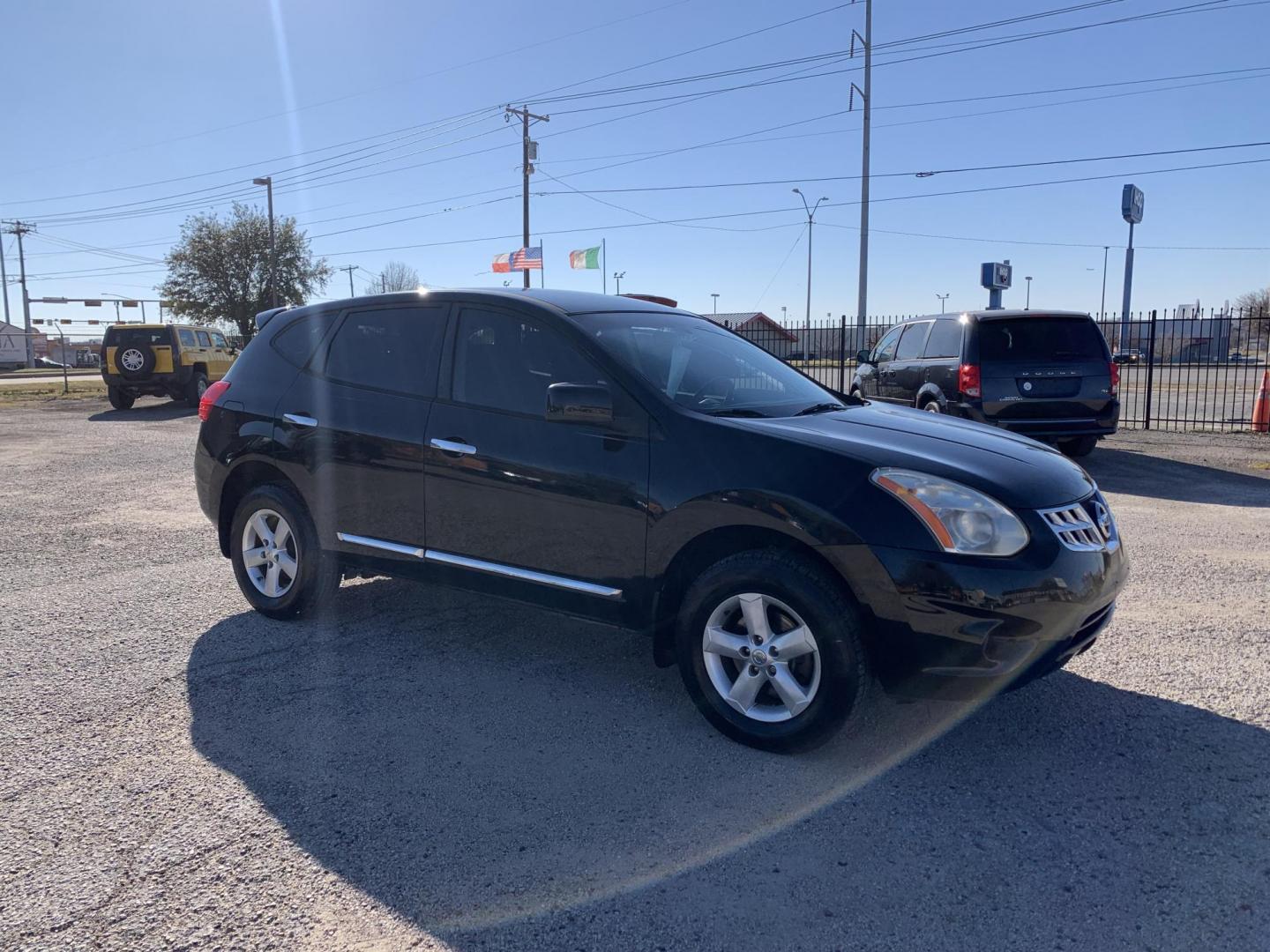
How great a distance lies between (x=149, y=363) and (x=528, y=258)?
1375 cm

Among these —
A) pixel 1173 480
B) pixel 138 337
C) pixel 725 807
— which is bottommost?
pixel 725 807

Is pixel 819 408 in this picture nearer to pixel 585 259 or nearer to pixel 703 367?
pixel 703 367

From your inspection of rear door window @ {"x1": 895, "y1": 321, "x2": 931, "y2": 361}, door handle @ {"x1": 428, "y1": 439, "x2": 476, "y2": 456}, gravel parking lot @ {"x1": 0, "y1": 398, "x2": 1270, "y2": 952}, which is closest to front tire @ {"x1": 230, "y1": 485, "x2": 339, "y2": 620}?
gravel parking lot @ {"x1": 0, "y1": 398, "x2": 1270, "y2": 952}

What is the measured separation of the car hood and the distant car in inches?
224

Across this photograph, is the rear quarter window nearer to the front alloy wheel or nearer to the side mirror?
the side mirror

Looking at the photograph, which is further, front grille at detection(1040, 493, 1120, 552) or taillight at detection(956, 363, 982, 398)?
taillight at detection(956, 363, 982, 398)

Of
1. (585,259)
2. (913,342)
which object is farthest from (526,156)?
(913,342)

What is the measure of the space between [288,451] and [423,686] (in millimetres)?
1544

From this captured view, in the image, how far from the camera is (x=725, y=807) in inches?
123

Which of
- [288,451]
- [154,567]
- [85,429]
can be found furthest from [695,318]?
[85,429]

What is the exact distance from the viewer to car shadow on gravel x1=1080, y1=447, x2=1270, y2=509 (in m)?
8.82

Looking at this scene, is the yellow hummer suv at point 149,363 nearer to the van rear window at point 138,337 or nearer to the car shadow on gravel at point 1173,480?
the van rear window at point 138,337

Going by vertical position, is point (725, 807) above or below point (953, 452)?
below

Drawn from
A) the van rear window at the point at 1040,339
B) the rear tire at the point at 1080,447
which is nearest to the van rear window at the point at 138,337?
the van rear window at the point at 1040,339
